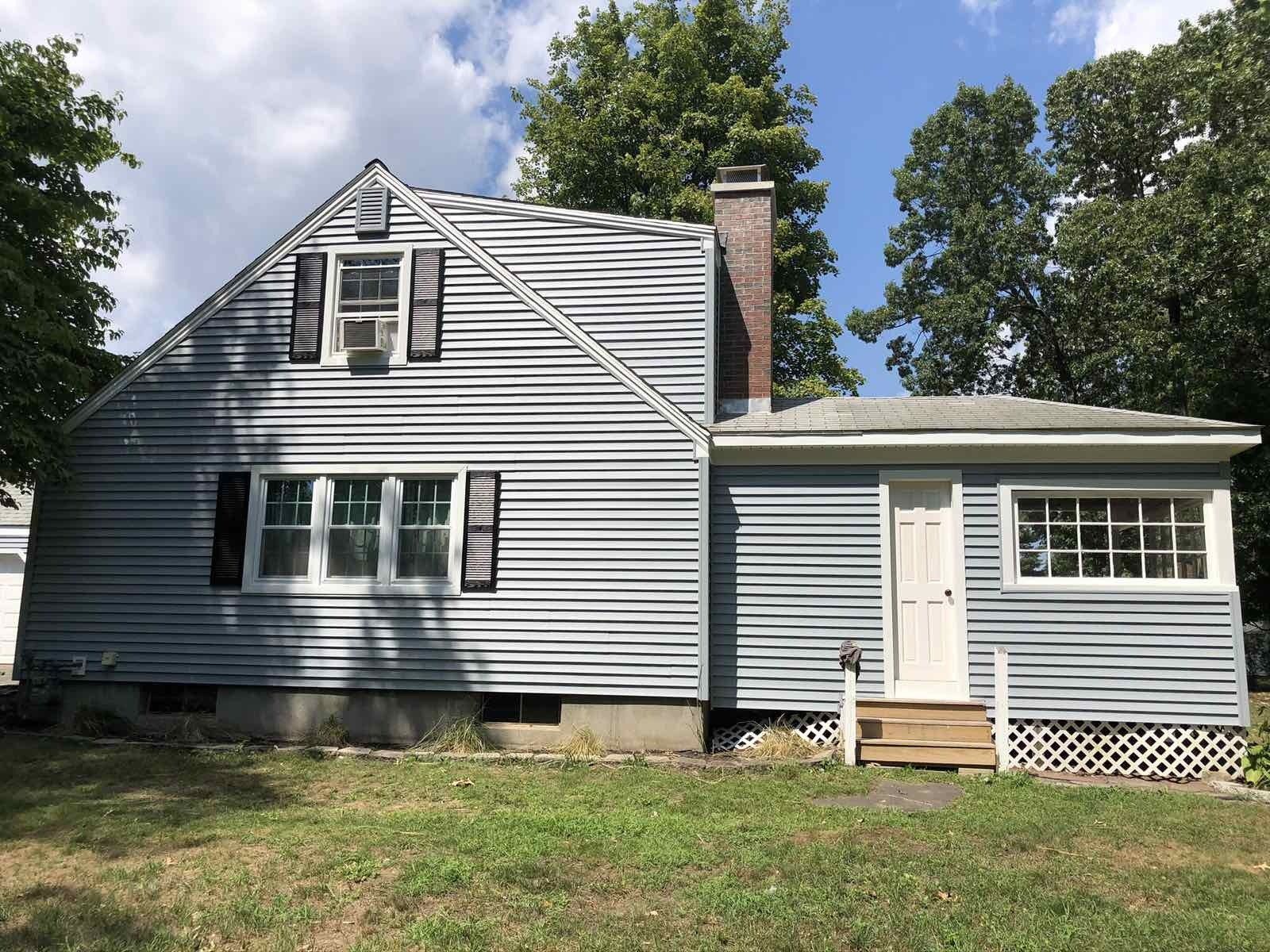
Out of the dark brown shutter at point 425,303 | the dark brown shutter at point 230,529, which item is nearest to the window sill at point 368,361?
the dark brown shutter at point 425,303

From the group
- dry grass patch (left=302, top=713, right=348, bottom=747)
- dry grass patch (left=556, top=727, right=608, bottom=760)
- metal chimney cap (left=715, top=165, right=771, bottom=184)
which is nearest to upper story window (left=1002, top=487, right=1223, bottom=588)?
dry grass patch (left=556, top=727, right=608, bottom=760)

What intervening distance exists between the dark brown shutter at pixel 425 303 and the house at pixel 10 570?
13.0 m

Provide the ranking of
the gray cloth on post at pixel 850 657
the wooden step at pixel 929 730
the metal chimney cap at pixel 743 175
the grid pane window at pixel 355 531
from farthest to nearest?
the metal chimney cap at pixel 743 175 → the grid pane window at pixel 355 531 → the gray cloth on post at pixel 850 657 → the wooden step at pixel 929 730

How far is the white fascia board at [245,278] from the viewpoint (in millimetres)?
10266

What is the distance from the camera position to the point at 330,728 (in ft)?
30.0

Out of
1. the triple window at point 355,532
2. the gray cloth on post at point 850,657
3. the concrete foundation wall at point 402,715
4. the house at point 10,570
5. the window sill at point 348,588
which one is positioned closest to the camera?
the gray cloth on post at point 850,657

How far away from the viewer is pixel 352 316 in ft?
33.2

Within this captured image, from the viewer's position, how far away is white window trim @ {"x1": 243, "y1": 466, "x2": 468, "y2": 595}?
934 centimetres

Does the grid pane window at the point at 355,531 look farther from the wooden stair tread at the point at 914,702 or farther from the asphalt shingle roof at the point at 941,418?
the wooden stair tread at the point at 914,702

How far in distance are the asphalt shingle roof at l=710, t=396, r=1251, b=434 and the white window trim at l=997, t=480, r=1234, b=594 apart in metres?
0.61

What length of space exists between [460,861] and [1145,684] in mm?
6830

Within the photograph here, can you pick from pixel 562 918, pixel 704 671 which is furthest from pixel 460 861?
pixel 704 671

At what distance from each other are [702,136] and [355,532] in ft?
52.4

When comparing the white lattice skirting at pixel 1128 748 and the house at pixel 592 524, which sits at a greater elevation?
the house at pixel 592 524
